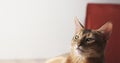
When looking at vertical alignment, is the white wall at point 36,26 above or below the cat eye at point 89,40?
above

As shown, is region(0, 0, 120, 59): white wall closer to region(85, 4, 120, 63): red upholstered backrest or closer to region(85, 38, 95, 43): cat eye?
region(85, 4, 120, 63): red upholstered backrest

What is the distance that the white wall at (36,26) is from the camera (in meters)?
1.68

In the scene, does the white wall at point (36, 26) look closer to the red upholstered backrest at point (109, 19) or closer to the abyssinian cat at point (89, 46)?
the red upholstered backrest at point (109, 19)

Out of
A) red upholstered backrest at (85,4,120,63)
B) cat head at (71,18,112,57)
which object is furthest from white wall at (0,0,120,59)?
cat head at (71,18,112,57)

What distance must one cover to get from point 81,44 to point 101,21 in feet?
1.71

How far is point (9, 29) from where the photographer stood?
1.71 m

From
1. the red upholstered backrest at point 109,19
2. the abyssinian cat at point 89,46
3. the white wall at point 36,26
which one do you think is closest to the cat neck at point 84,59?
the abyssinian cat at point 89,46

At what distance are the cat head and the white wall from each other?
554 millimetres

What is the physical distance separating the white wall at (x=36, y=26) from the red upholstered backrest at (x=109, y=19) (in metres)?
0.08

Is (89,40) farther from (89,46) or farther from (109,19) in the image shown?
(109,19)

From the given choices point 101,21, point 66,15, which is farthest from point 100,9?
point 66,15

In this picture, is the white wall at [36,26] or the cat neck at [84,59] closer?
the cat neck at [84,59]

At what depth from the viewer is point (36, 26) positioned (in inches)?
67.3

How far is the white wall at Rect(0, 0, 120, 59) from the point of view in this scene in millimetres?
1684
